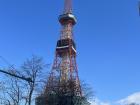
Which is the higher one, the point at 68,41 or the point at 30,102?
the point at 68,41

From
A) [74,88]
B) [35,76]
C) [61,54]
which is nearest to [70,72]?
[61,54]

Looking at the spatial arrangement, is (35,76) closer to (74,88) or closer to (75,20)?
(74,88)

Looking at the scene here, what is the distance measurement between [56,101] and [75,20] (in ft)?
167

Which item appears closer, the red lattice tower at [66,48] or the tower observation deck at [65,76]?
the tower observation deck at [65,76]

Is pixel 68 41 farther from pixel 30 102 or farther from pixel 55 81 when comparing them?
pixel 30 102

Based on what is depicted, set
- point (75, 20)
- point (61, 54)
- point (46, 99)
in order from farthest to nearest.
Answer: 1. point (75, 20)
2. point (61, 54)
3. point (46, 99)

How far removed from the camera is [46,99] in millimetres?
46656

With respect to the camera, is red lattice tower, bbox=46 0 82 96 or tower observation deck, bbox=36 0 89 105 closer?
tower observation deck, bbox=36 0 89 105

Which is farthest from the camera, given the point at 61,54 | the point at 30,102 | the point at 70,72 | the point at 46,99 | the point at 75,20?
the point at 75,20

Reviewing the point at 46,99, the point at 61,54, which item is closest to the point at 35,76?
the point at 46,99

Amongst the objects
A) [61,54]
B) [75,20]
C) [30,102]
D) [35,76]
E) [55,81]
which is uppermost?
[75,20]

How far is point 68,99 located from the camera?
50750mm

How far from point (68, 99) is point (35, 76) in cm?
1452

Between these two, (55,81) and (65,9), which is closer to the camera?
(55,81)
